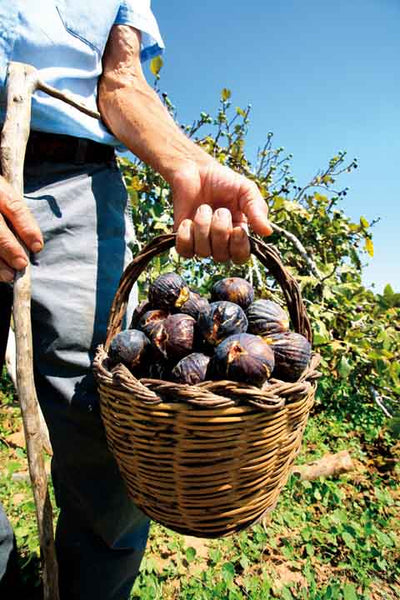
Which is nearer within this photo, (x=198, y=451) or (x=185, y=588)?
(x=198, y=451)

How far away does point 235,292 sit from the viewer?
49.4 inches

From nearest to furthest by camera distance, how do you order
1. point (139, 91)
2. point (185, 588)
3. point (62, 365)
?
point (62, 365), point (139, 91), point (185, 588)

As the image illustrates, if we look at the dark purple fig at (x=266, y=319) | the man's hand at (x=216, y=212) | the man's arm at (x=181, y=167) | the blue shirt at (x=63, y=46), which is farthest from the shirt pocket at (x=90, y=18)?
the dark purple fig at (x=266, y=319)

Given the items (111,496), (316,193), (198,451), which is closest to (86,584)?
(111,496)

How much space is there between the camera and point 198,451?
36.4 inches

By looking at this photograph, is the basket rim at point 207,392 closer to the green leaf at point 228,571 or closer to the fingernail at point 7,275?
the fingernail at point 7,275

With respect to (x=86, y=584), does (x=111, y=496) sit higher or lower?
higher

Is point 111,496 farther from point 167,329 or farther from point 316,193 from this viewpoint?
point 316,193

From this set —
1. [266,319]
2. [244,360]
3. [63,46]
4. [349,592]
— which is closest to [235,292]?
[266,319]

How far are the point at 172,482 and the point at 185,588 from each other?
1266 millimetres

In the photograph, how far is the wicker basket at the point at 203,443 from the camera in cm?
90

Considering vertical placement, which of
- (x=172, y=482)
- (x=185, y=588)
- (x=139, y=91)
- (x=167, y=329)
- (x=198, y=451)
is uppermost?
(x=139, y=91)

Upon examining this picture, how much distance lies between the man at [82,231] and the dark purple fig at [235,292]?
0.28ft

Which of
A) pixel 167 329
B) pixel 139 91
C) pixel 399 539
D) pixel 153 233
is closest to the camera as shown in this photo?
pixel 167 329
